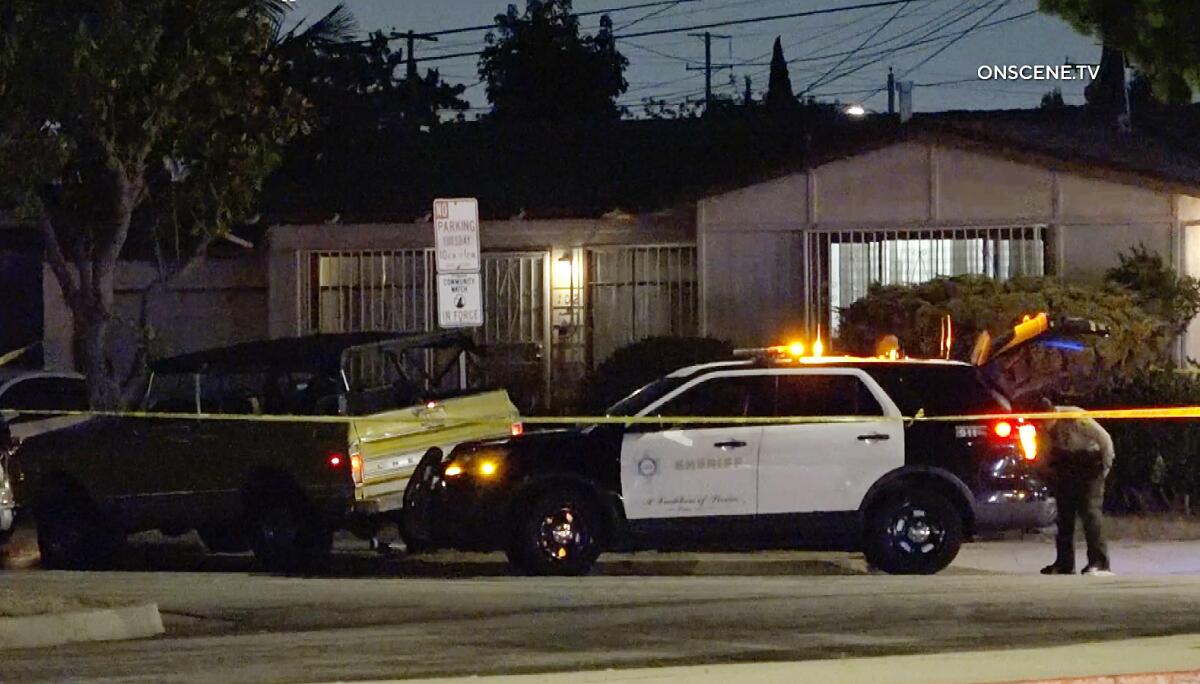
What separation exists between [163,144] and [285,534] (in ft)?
16.0

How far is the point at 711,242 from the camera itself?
22.5m

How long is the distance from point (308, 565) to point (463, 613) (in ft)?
13.1

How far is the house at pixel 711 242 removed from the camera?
2141 cm

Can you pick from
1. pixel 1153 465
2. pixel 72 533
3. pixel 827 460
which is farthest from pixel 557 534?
pixel 1153 465

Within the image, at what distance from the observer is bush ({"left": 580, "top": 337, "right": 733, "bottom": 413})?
21.4 meters

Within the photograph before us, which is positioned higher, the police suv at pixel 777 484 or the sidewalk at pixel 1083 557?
the police suv at pixel 777 484

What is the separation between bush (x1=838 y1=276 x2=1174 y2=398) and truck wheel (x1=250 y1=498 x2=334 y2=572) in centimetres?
676

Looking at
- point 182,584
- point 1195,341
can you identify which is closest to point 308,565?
point 182,584

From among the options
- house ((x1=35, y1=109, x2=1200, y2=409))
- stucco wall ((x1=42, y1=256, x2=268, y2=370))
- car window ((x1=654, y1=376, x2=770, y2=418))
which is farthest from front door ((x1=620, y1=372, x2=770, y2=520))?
stucco wall ((x1=42, y1=256, x2=268, y2=370))

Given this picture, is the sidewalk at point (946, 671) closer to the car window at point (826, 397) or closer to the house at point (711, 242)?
the car window at point (826, 397)

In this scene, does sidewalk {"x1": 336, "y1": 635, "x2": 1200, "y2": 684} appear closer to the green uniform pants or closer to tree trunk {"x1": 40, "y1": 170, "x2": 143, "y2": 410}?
the green uniform pants

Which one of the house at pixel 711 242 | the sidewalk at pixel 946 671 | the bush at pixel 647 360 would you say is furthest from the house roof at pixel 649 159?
the sidewalk at pixel 946 671

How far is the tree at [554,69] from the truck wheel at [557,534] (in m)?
29.5

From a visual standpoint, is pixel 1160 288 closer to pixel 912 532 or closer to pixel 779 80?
pixel 912 532
